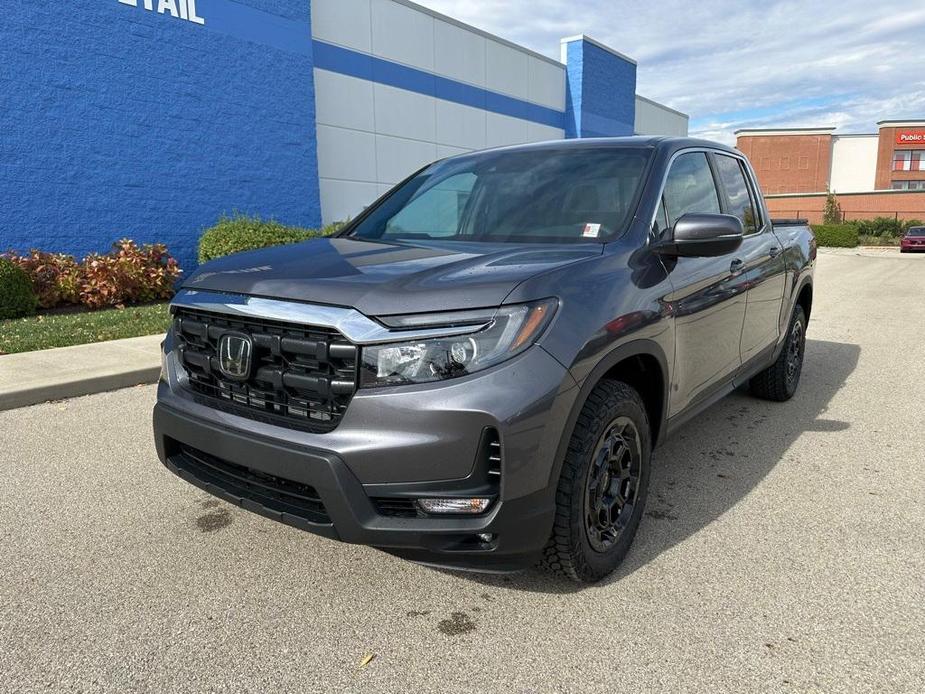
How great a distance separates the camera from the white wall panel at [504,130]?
20.1 m

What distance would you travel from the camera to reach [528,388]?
2227mm

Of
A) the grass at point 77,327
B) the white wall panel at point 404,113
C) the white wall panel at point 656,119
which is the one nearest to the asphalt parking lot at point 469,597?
the grass at point 77,327

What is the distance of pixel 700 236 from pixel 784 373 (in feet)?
9.22

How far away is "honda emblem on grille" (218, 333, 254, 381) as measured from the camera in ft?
8.25

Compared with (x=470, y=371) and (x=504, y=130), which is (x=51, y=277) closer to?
(x=470, y=371)

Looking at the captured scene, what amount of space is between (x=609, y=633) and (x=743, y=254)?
2511 millimetres

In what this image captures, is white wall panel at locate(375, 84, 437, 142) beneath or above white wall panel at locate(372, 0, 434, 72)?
beneath

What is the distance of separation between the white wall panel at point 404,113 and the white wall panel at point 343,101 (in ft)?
1.06

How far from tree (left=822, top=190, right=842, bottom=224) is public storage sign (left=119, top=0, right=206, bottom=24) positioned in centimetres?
5564

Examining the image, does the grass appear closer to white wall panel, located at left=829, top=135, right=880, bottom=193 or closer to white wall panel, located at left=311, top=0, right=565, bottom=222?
white wall panel, located at left=311, top=0, right=565, bottom=222

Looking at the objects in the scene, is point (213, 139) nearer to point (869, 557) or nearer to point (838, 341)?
point (838, 341)

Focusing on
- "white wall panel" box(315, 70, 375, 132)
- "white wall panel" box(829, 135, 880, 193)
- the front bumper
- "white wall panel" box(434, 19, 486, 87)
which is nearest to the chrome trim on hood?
the front bumper

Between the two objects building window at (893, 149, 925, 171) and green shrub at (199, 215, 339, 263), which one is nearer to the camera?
green shrub at (199, 215, 339, 263)

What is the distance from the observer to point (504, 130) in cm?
2066
